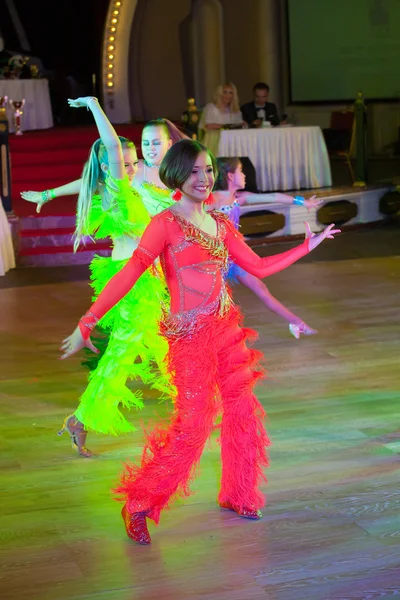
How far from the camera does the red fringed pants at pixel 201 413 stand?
3.05 meters

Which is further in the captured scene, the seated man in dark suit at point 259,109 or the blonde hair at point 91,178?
the seated man in dark suit at point 259,109

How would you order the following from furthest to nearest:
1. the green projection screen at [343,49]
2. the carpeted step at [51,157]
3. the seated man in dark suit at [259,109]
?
the green projection screen at [343,49] → the carpeted step at [51,157] → the seated man in dark suit at [259,109]

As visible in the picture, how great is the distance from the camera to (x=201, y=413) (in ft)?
10.0

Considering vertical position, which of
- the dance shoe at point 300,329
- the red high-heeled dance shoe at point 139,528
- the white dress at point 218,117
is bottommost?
the red high-heeled dance shoe at point 139,528

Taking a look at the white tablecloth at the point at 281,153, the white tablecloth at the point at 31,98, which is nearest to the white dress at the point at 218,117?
the white tablecloth at the point at 281,153

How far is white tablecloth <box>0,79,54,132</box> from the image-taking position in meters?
11.3

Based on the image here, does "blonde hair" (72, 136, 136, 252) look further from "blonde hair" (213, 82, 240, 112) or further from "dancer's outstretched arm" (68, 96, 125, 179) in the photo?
"blonde hair" (213, 82, 240, 112)

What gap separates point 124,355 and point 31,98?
8.41m

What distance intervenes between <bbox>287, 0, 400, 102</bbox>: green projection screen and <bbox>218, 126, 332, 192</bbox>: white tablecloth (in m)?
3.92

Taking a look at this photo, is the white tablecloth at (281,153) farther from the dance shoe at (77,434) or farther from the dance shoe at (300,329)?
the dance shoe at (77,434)

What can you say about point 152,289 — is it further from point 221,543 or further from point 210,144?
point 210,144

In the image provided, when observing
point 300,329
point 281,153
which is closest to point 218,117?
point 281,153

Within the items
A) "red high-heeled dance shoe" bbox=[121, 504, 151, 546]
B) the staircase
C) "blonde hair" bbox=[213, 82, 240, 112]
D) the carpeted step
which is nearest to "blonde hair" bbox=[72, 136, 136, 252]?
"red high-heeled dance shoe" bbox=[121, 504, 151, 546]

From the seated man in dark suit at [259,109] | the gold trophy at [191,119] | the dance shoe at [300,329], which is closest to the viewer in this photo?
the dance shoe at [300,329]
